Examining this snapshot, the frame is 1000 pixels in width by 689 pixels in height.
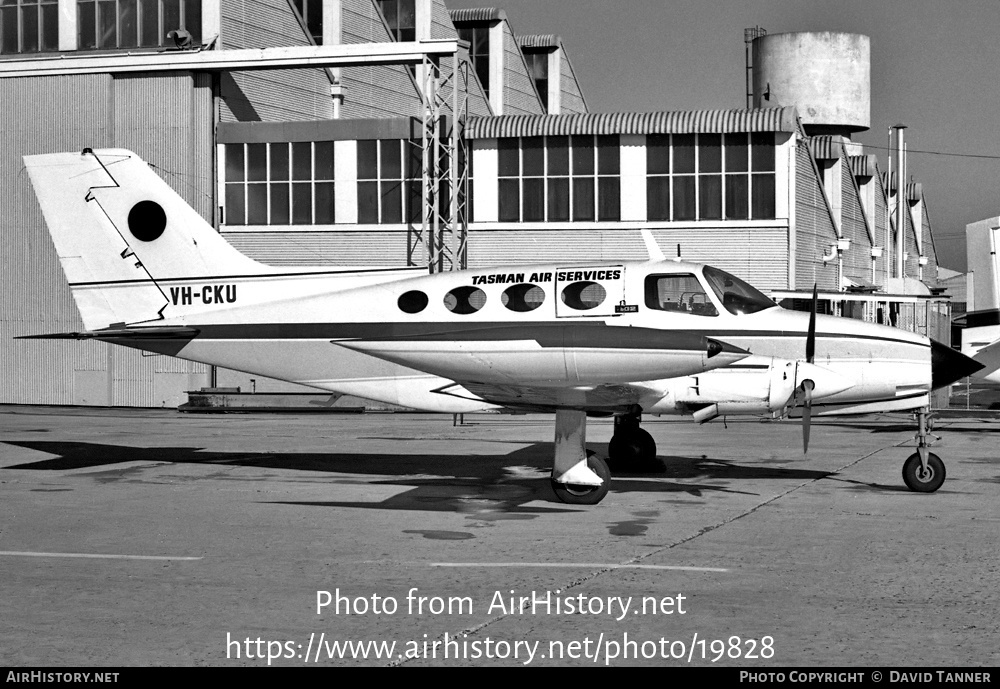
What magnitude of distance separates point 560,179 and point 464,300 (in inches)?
975

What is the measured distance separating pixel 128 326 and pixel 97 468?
2636 mm

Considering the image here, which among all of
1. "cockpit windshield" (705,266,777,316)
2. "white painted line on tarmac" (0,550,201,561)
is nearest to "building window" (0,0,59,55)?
"cockpit windshield" (705,266,777,316)

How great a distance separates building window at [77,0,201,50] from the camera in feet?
130

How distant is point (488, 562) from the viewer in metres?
10.1

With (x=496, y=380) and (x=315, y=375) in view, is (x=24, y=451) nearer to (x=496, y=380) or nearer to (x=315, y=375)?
(x=315, y=375)

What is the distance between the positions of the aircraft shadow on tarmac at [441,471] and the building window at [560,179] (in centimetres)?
1900

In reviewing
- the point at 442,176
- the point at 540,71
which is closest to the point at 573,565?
the point at 442,176

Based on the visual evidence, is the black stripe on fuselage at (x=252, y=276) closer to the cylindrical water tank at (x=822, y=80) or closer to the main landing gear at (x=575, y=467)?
the main landing gear at (x=575, y=467)

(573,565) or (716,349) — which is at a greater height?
(716,349)

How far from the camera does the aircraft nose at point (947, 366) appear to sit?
1387cm

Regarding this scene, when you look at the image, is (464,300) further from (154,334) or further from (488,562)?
(488,562)

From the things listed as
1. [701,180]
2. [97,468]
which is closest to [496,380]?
[97,468]

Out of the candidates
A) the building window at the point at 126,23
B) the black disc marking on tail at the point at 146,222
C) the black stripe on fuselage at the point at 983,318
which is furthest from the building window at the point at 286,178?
the black stripe on fuselage at the point at 983,318

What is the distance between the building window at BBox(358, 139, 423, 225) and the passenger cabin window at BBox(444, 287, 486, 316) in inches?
977
